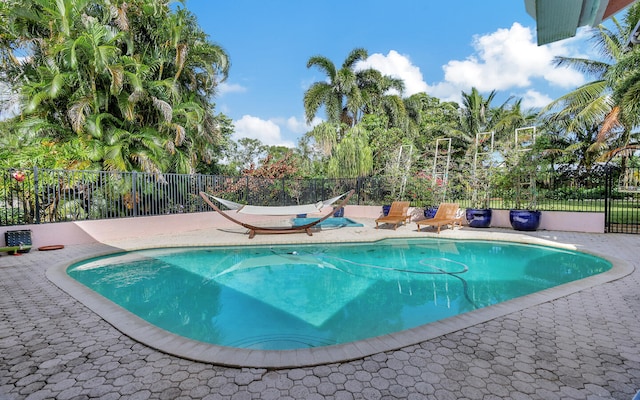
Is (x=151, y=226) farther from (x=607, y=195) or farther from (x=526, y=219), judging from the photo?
(x=607, y=195)

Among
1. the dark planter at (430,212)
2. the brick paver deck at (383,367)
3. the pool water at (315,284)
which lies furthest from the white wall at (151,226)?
the brick paver deck at (383,367)

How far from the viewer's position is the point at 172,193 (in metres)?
9.98

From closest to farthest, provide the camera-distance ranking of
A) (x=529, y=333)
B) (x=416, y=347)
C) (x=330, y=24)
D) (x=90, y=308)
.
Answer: (x=416, y=347) < (x=529, y=333) < (x=90, y=308) < (x=330, y=24)

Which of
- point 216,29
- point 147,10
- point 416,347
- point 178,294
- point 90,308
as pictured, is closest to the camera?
point 416,347

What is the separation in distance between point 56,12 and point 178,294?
9.64 m

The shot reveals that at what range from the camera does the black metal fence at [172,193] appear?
754 cm

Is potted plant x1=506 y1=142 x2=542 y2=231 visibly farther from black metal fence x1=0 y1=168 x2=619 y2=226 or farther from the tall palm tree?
the tall palm tree

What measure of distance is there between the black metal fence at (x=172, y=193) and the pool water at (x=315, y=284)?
2.29 meters

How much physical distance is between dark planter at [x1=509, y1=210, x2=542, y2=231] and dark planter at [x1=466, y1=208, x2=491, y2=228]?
0.76m

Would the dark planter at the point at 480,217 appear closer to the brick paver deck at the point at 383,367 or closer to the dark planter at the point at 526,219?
the dark planter at the point at 526,219

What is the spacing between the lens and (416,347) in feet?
8.45

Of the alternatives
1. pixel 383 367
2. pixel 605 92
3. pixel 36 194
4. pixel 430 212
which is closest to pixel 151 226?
pixel 36 194

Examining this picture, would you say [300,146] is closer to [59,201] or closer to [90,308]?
[59,201]

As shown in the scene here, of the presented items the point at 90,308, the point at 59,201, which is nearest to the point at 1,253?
the point at 59,201
